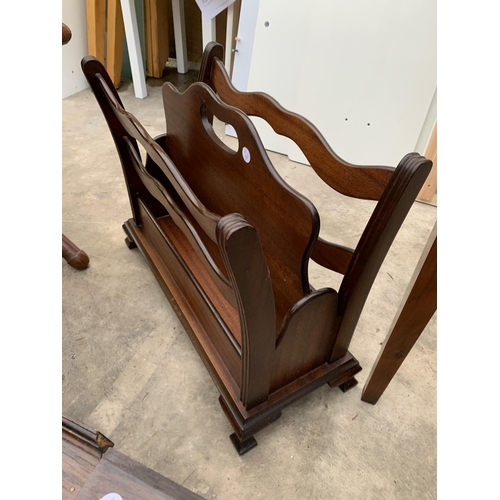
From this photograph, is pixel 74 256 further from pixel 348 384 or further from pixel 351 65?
pixel 351 65

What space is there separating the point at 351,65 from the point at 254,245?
158 cm

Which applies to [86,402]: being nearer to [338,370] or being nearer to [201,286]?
[201,286]

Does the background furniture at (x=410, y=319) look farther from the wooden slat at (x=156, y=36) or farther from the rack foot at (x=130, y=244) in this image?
the wooden slat at (x=156, y=36)

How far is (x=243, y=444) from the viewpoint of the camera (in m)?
0.97

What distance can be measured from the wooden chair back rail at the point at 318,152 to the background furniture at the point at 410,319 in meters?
0.16

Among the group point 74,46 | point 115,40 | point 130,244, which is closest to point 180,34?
point 115,40

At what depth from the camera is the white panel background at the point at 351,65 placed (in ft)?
5.42

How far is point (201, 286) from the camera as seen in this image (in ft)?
3.67

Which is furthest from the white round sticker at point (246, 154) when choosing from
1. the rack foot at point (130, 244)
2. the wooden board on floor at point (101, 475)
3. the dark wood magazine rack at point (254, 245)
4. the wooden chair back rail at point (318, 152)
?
the rack foot at point (130, 244)

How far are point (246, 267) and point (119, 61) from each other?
8.77 ft

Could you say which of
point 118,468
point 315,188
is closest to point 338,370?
point 118,468

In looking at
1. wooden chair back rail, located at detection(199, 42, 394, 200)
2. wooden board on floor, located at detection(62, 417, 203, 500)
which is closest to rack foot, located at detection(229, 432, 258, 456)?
wooden board on floor, located at detection(62, 417, 203, 500)

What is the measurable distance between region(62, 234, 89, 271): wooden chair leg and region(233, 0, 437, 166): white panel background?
1276 millimetres

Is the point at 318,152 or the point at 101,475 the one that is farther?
the point at 318,152
